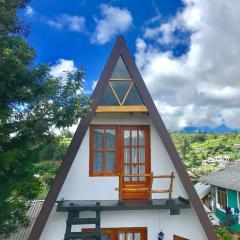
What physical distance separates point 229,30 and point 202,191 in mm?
14810

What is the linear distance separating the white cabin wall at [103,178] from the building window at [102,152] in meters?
0.14

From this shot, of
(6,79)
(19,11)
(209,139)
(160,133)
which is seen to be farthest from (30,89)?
(209,139)

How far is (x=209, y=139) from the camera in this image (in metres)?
112

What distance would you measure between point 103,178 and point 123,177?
1.82ft

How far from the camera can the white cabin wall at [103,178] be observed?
26.8 feet

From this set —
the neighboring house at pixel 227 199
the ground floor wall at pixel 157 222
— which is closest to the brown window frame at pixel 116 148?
the ground floor wall at pixel 157 222

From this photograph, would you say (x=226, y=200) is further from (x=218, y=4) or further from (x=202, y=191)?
(x=218, y=4)

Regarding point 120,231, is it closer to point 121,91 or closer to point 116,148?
point 116,148

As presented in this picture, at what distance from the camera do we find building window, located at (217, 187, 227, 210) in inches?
791

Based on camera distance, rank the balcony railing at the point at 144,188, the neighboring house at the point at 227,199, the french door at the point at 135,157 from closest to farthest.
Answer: the balcony railing at the point at 144,188 → the french door at the point at 135,157 → the neighboring house at the point at 227,199

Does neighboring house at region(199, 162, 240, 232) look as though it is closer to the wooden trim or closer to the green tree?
the wooden trim

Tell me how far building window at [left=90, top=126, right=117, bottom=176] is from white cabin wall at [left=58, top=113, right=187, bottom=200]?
0.14 m

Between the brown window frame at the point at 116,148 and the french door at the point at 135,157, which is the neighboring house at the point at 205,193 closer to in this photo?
the french door at the point at 135,157

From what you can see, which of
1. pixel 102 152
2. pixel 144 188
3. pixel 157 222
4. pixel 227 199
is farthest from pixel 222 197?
pixel 102 152
